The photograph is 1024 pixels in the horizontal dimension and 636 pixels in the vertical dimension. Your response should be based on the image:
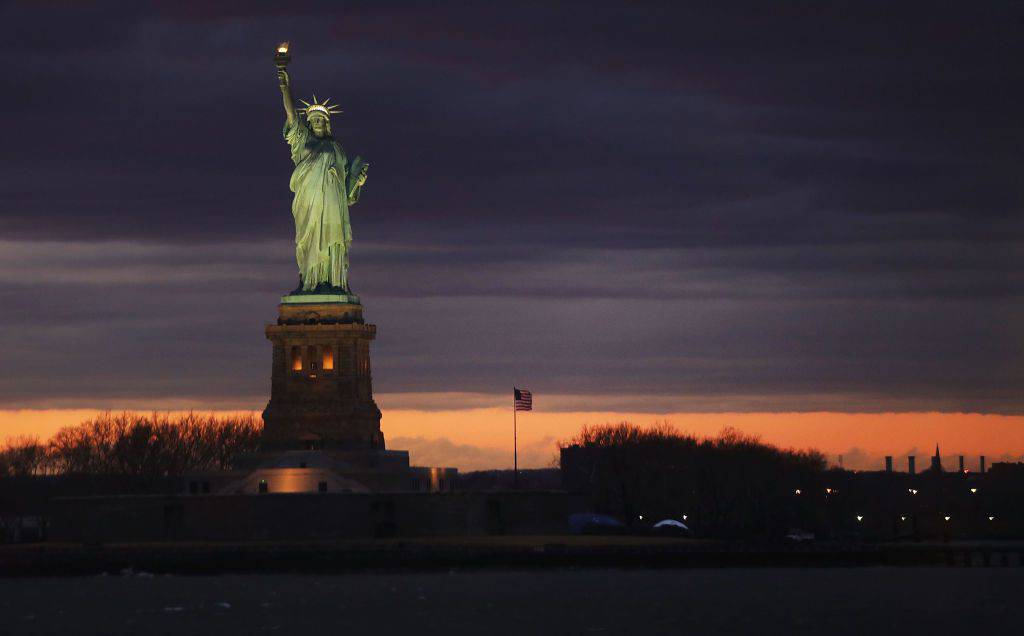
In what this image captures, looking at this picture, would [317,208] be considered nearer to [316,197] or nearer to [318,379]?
[316,197]

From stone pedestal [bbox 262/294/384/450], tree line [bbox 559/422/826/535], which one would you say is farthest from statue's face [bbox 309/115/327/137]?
tree line [bbox 559/422/826/535]

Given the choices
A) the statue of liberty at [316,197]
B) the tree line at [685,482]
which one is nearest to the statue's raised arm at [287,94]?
the statue of liberty at [316,197]

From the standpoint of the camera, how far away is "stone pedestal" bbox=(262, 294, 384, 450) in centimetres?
10594

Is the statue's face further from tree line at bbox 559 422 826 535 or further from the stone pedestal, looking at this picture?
tree line at bbox 559 422 826 535

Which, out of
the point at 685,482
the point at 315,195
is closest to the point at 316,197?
the point at 315,195

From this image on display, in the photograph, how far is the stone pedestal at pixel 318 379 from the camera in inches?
4171

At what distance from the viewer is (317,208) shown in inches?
4232

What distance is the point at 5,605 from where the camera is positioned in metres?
92.0

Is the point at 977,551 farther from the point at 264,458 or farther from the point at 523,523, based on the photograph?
the point at 264,458

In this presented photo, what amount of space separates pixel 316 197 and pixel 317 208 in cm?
48

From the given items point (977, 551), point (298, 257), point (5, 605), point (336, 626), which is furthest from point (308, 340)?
point (977, 551)

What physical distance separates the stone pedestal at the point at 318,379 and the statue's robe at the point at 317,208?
54.8 inches

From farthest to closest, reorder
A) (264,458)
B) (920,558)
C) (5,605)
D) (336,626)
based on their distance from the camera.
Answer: (920,558) < (264,458) < (5,605) < (336,626)

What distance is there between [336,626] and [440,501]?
75.0ft
